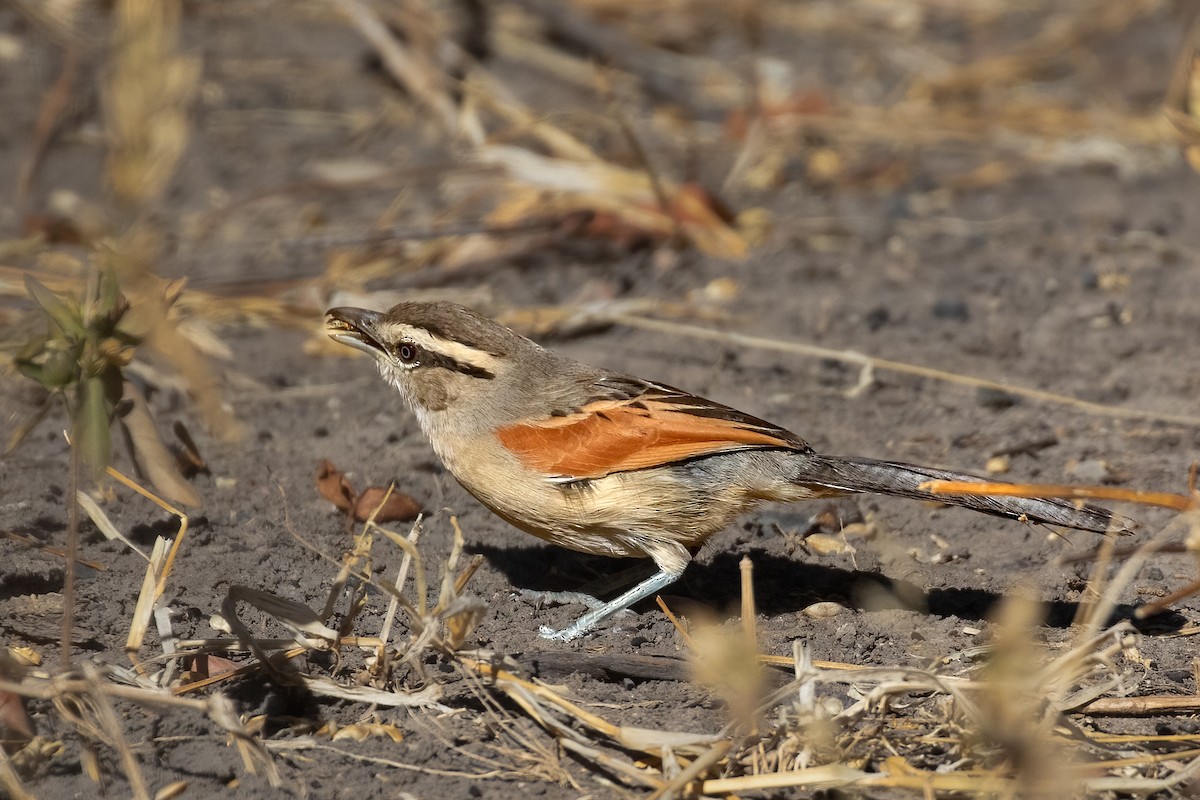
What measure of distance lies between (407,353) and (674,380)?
74.4 inches

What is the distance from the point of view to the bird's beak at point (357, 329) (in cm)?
495

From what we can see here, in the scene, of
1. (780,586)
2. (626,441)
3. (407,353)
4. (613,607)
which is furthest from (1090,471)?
(407,353)

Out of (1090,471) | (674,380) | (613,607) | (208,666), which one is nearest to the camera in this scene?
(208,666)

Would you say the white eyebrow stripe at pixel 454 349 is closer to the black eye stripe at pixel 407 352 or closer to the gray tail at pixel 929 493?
the black eye stripe at pixel 407 352

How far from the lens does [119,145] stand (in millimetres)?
2316

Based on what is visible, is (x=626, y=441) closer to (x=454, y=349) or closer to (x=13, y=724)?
(x=454, y=349)

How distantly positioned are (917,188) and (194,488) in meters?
5.64

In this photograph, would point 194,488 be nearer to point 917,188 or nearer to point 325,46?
point 917,188

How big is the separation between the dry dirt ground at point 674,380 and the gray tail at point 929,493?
400mm

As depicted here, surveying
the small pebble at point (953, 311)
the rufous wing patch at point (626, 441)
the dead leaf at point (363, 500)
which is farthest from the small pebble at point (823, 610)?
the small pebble at point (953, 311)

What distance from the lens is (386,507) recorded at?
16.4 ft

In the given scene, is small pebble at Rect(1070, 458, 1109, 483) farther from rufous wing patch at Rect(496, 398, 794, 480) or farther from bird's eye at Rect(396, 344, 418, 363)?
bird's eye at Rect(396, 344, 418, 363)

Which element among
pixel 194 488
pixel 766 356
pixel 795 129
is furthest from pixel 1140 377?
pixel 194 488

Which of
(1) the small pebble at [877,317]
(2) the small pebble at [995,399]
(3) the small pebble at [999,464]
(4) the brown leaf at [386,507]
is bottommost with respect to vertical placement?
(4) the brown leaf at [386,507]
